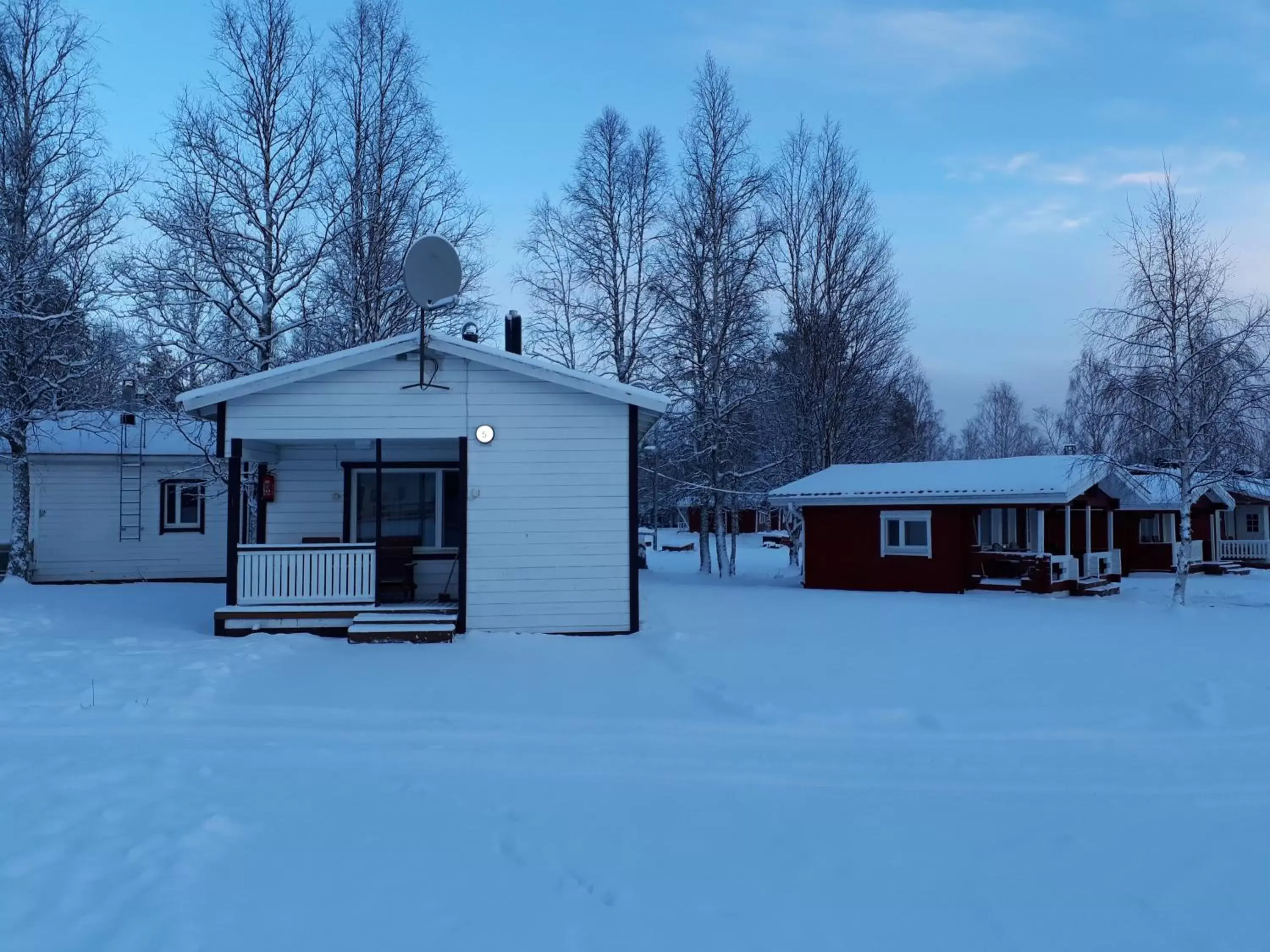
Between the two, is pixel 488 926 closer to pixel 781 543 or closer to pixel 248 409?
pixel 248 409

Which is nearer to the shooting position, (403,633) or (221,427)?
(403,633)

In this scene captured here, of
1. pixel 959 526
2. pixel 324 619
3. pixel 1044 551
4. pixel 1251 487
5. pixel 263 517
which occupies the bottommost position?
pixel 324 619

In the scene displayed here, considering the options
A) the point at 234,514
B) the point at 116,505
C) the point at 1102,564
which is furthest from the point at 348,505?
the point at 1102,564

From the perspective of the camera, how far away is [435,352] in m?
12.2

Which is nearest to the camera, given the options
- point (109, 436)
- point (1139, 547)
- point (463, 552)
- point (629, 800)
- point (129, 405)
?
point (629, 800)

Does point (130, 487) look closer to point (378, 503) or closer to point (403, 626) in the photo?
point (378, 503)

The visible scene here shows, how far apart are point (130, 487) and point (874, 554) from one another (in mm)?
16952

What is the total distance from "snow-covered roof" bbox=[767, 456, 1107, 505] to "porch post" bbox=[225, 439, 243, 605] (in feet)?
43.2

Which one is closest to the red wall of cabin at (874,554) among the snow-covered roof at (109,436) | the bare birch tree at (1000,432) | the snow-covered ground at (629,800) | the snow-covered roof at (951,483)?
the snow-covered roof at (951,483)

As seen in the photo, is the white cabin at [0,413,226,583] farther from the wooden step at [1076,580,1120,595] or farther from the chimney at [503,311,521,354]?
the wooden step at [1076,580,1120,595]

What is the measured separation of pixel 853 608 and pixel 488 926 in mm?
13409

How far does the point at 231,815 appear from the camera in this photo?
511cm

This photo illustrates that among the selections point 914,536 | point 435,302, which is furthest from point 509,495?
point 914,536

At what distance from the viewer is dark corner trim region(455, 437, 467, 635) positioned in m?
12.2
